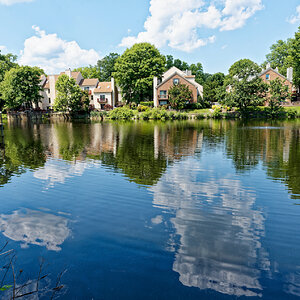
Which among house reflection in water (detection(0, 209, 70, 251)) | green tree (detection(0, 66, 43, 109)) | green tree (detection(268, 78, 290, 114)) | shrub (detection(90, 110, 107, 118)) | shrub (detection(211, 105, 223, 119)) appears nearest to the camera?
house reflection in water (detection(0, 209, 70, 251))

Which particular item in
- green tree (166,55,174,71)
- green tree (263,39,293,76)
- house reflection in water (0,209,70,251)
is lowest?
house reflection in water (0,209,70,251)

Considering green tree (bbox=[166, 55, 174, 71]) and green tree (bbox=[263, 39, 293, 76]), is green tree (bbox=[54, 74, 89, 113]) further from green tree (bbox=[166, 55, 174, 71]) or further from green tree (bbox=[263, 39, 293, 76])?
green tree (bbox=[263, 39, 293, 76])

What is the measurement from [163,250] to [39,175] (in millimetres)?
10706

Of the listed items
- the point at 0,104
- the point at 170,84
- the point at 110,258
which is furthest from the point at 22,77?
the point at 110,258

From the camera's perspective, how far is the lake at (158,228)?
5.83 m

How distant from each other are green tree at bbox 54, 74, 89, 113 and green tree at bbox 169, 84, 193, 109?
2798cm

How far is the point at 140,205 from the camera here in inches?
405

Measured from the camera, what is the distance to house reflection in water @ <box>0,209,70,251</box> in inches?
304

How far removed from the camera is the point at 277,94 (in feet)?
217

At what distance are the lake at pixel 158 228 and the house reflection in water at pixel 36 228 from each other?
0.12 ft

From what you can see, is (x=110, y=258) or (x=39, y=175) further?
(x=39, y=175)

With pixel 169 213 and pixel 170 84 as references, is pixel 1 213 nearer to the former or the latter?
pixel 169 213

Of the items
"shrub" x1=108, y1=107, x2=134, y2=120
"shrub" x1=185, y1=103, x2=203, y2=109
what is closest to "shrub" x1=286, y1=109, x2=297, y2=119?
"shrub" x1=185, y1=103, x2=203, y2=109

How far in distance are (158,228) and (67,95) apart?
7567 cm
